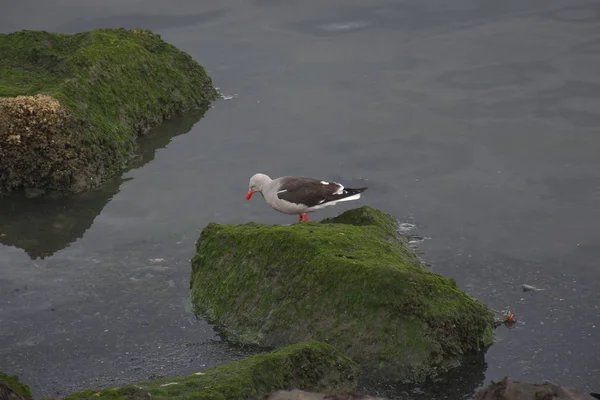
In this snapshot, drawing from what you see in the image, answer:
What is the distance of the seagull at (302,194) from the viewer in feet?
44.1

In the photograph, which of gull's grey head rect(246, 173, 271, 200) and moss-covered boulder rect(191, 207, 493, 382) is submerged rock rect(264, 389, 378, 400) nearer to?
moss-covered boulder rect(191, 207, 493, 382)

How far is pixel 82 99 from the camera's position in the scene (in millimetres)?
15203

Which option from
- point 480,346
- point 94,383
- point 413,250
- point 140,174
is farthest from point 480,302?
point 140,174

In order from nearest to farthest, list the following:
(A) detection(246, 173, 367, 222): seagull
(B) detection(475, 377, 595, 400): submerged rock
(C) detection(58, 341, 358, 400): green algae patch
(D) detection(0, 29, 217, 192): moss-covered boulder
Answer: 1. (B) detection(475, 377, 595, 400): submerged rock
2. (C) detection(58, 341, 358, 400): green algae patch
3. (A) detection(246, 173, 367, 222): seagull
4. (D) detection(0, 29, 217, 192): moss-covered boulder

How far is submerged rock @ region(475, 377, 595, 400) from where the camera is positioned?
700 cm

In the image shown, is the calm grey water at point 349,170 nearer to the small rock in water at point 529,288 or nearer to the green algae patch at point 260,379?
the small rock in water at point 529,288

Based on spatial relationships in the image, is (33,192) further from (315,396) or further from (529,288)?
(315,396)

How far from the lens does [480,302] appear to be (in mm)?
10758

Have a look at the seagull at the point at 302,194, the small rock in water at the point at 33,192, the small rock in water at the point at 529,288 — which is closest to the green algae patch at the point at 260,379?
the small rock in water at the point at 529,288

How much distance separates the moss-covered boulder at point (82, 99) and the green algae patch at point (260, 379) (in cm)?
644

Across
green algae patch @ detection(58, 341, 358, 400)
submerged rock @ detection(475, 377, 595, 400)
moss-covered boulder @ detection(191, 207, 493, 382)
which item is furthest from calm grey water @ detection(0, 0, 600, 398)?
submerged rock @ detection(475, 377, 595, 400)

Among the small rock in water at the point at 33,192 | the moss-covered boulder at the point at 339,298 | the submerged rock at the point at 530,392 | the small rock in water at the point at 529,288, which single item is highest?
the submerged rock at the point at 530,392

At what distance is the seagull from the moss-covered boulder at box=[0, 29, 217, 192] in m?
2.76

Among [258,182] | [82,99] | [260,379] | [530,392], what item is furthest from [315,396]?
[82,99]
